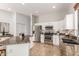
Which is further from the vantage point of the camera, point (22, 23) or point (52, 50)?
point (22, 23)

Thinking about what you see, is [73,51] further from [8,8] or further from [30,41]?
[8,8]

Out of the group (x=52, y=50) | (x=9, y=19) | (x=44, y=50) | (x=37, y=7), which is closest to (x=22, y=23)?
(x=9, y=19)

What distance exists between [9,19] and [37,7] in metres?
0.57

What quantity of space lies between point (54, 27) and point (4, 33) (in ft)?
3.08

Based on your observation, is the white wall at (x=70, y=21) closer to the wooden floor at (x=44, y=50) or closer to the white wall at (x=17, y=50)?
the wooden floor at (x=44, y=50)

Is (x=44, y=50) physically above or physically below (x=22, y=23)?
below

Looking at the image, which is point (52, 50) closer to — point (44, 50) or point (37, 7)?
point (44, 50)

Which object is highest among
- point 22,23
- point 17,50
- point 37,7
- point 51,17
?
point 37,7

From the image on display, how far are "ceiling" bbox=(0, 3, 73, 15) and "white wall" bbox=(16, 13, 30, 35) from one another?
0.10m

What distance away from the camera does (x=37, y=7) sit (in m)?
2.34

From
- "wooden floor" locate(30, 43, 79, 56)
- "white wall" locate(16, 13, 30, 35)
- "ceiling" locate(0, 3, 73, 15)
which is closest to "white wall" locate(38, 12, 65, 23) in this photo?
"ceiling" locate(0, 3, 73, 15)

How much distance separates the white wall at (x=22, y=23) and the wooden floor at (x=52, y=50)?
349 millimetres

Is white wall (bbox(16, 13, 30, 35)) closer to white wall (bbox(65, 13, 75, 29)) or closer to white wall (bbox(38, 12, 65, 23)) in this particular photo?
white wall (bbox(38, 12, 65, 23))

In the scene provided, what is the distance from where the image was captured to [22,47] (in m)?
2.38
